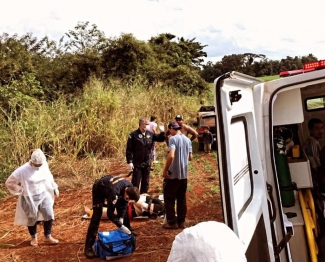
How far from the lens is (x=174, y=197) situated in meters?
5.90

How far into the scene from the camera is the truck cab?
2242 mm

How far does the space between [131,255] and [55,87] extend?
39.9ft

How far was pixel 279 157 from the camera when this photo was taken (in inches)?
136

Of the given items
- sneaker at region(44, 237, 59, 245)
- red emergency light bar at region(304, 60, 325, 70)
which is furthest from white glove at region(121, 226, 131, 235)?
red emergency light bar at region(304, 60, 325, 70)

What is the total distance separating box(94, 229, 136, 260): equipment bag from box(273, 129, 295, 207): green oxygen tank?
7.95 ft

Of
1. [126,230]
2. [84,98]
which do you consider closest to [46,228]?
[126,230]

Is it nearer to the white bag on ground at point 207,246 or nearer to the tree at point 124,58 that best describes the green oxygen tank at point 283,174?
the white bag on ground at point 207,246

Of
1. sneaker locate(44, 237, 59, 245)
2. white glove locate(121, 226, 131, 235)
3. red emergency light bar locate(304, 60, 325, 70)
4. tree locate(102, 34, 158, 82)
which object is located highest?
tree locate(102, 34, 158, 82)

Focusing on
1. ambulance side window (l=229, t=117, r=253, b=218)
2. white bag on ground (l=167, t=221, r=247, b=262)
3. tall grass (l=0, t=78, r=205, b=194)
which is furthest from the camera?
tall grass (l=0, t=78, r=205, b=194)

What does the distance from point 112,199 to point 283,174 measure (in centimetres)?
226

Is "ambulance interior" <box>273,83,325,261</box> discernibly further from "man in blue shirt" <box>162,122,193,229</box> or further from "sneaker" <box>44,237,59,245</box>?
"sneaker" <box>44,237,59,245</box>

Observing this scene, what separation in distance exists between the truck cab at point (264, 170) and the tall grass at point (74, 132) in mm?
5994

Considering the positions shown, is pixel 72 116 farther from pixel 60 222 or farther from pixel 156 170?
pixel 60 222

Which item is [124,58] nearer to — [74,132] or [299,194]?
[74,132]
